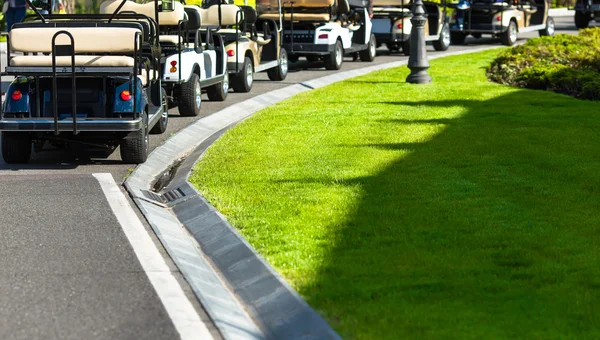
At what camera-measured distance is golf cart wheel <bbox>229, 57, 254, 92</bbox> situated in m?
21.4

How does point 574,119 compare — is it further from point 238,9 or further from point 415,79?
point 238,9

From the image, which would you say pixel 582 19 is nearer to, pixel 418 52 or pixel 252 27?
pixel 418 52

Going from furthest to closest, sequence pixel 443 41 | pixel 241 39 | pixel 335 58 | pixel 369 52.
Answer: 1. pixel 443 41
2. pixel 369 52
3. pixel 335 58
4. pixel 241 39

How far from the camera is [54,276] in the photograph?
26.5ft

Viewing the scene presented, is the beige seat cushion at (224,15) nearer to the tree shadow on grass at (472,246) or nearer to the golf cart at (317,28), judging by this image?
the golf cart at (317,28)

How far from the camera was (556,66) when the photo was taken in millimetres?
21266

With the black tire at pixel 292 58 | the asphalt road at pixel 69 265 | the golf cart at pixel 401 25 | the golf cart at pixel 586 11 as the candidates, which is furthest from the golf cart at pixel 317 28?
the golf cart at pixel 586 11

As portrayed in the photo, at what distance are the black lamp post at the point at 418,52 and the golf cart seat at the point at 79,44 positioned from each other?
8335 millimetres

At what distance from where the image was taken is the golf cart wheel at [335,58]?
26.2 m

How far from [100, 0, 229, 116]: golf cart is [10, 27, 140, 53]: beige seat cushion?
2669 mm

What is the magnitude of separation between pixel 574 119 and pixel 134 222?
25.1 feet

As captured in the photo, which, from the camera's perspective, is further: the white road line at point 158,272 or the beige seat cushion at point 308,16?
the beige seat cushion at point 308,16

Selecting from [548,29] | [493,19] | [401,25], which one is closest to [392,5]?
[401,25]

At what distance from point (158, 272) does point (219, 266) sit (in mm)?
566
